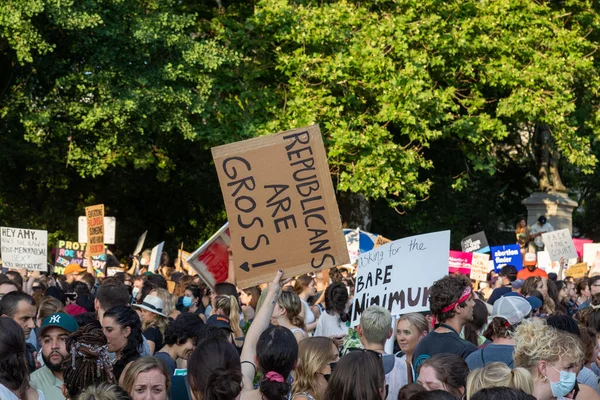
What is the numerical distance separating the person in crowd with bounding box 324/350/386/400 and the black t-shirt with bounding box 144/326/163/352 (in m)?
2.73

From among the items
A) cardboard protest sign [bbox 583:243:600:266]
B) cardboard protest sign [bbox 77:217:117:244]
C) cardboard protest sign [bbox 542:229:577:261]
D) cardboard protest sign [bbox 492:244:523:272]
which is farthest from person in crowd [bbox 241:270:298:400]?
cardboard protest sign [bbox 583:243:600:266]

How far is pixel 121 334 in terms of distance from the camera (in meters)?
5.76

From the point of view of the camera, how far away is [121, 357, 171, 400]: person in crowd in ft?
15.3

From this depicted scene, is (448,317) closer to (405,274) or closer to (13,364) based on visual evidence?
(405,274)

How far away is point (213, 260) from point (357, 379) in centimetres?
478

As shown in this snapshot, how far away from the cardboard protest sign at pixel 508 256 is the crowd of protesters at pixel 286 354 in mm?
9150

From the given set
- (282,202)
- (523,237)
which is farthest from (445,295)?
(523,237)

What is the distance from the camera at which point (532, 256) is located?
1691 centimetres

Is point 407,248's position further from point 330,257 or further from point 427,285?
point 330,257

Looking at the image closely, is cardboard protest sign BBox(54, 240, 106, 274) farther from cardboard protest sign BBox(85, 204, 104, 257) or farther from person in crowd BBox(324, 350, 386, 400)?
person in crowd BBox(324, 350, 386, 400)

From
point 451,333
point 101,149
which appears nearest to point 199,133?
point 101,149

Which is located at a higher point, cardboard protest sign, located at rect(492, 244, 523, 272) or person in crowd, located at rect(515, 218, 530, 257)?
cardboard protest sign, located at rect(492, 244, 523, 272)

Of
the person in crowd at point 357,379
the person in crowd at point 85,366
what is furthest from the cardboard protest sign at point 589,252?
the person in crowd at point 85,366

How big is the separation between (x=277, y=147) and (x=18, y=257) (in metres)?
8.89
